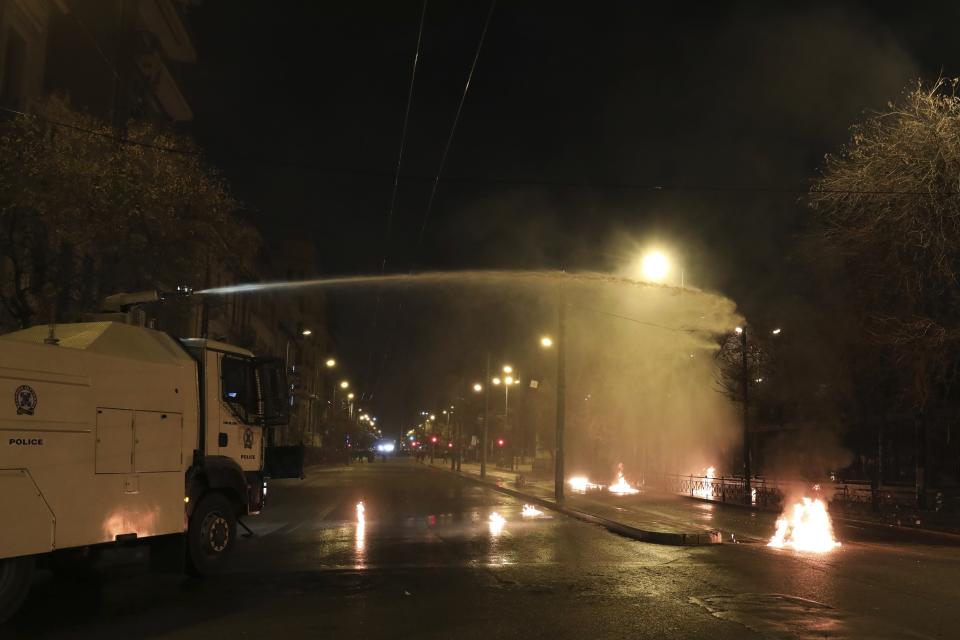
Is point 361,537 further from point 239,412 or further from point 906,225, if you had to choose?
point 906,225

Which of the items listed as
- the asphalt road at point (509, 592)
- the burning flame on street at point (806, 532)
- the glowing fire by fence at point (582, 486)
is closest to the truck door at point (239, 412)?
the asphalt road at point (509, 592)

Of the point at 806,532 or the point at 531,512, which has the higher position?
the point at 806,532

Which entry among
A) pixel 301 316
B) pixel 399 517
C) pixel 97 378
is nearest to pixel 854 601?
pixel 97 378

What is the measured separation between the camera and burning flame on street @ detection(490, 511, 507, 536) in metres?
16.8

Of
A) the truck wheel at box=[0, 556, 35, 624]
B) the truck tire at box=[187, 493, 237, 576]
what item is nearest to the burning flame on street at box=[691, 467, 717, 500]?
the truck tire at box=[187, 493, 237, 576]

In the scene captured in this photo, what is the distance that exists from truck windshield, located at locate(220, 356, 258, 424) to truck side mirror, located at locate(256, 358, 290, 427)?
0.11 meters

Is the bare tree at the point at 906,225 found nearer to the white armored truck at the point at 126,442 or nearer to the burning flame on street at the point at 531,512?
the burning flame on street at the point at 531,512

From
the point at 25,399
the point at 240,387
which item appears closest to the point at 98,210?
the point at 240,387

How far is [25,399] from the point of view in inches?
295

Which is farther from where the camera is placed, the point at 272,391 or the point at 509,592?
the point at 272,391

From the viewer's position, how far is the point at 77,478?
804 centimetres

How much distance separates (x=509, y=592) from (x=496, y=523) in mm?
9297

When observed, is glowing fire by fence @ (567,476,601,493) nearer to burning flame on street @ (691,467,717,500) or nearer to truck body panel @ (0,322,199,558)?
burning flame on street @ (691,467,717,500)

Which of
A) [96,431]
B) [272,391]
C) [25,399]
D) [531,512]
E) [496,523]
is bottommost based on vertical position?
[531,512]
